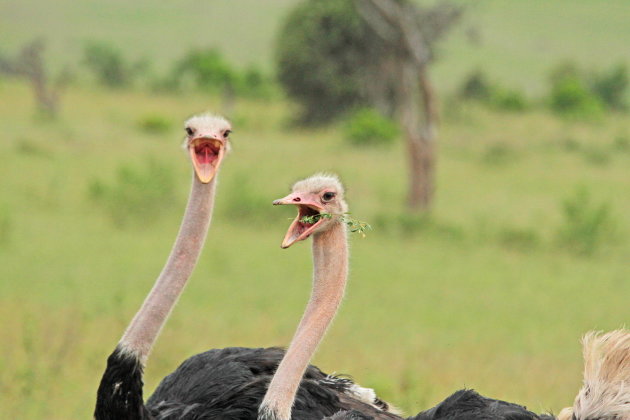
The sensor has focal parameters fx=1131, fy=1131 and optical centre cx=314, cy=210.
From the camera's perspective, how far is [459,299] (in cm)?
1046

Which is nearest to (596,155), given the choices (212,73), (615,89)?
(212,73)

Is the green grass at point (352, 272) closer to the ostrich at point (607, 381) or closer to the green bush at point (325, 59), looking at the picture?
the ostrich at point (607, 381)

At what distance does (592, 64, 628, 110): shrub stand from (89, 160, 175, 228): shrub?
1863 centimetres

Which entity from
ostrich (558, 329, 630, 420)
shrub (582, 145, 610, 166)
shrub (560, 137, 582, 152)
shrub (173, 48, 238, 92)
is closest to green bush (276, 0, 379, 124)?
shrub (173, 48, 238, 92)

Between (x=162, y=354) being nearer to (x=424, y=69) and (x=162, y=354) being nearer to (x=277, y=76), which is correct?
(x=424, y=69)

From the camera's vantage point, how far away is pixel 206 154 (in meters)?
4.57

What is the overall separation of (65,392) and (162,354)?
107 cm

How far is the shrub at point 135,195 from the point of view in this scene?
12.7 m

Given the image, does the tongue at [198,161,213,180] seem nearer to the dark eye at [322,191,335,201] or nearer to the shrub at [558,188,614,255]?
the dark eye at [322,191,335,201]

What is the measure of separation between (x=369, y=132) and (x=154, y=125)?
3.77 metres

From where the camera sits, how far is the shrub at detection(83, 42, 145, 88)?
2923cm

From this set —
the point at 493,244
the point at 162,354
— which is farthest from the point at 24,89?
the point at 162,354

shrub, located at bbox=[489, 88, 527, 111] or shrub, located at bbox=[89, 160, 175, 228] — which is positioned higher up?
shrub, located at bbox=[489, 88, 527, 111]

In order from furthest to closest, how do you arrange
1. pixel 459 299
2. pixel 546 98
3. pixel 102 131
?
pixel 546 98
pixel 102 131
pixel 459 299
